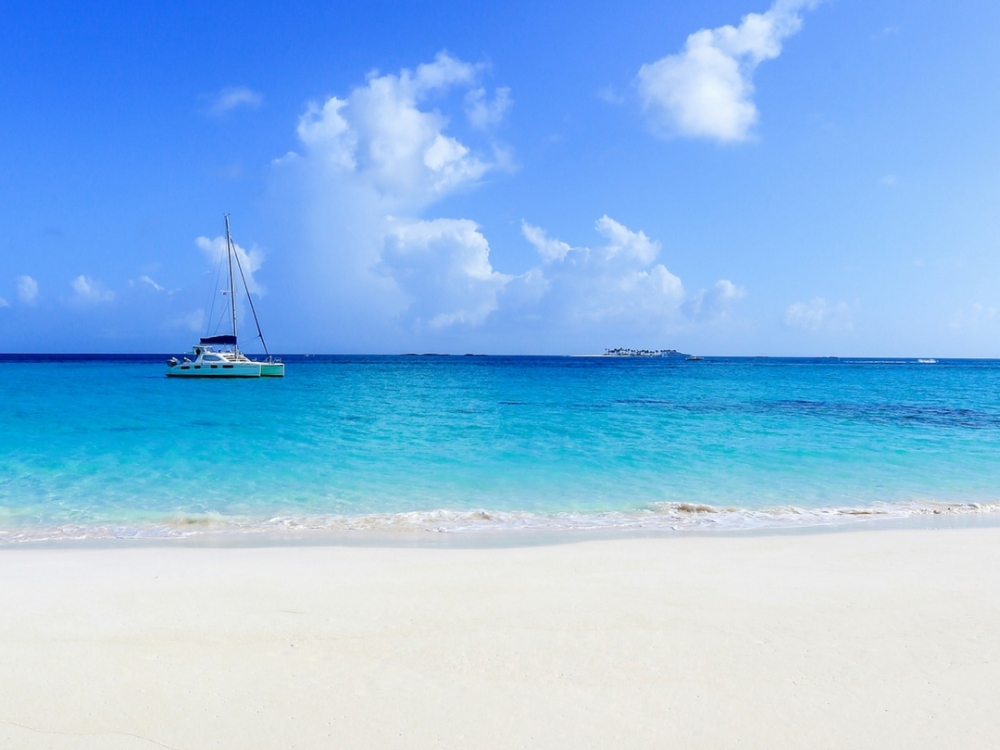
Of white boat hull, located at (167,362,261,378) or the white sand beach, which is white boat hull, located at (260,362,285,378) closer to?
white boat hull, located at (167,362,261,378)

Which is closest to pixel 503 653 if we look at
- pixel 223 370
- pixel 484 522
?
A: pixel 484 522

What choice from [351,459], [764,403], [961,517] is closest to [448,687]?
[961,517]

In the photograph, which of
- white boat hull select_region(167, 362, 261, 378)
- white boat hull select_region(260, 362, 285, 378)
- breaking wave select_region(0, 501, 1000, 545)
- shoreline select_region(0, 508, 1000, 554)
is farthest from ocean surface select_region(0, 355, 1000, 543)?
→ white boat hull select_region(260, 362, 285, 378)

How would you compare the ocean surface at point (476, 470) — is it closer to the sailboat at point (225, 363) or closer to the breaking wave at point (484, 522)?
the breaking wave at point (484, 522)

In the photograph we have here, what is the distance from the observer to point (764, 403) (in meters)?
35.5

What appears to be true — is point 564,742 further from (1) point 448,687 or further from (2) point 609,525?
(2) point 609,525

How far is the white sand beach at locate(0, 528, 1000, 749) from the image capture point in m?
3.81

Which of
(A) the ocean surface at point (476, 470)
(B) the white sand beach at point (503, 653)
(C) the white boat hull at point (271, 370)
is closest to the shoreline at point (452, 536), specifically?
(A) the ocean surface at point (476, 470)

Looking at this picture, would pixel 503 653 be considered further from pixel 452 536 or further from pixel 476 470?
pixel 476 470

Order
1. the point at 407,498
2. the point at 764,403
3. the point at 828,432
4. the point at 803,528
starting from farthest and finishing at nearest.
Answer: the point at 764,403 < the point at 828,432 < the point at 407,498 < the point at 803,528

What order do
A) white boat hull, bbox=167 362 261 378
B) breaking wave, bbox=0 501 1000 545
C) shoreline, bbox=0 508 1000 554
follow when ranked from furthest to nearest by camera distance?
white boat hull, bbox=167 362 261 378 → breaking wave, bbox=0 501 1000 545 → shoreline, bbox=0 508 1000 554

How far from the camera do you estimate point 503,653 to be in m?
4.77

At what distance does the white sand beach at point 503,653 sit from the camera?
3.81 meters

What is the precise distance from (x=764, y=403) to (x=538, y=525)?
97.6 ft
